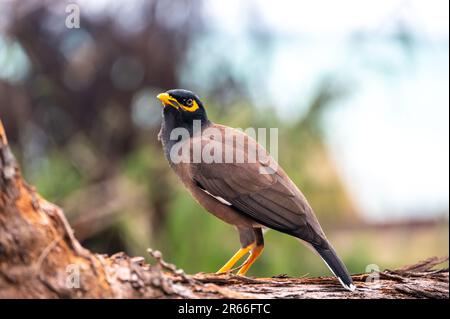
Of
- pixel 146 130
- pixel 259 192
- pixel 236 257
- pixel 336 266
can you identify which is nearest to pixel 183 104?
pixel 259 192

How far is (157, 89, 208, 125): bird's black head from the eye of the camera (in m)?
4.46

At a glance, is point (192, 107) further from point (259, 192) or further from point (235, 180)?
point (259, 192)

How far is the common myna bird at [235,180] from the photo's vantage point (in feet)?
13.0

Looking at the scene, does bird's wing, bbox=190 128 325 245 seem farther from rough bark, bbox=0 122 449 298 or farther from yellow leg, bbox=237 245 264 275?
rough bark, bbox=0 122 449 298

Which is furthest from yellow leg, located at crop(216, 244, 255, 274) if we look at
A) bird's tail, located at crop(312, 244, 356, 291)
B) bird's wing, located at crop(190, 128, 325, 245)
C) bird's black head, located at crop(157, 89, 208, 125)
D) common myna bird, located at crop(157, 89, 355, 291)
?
bird's black head, located at crop(157, 89, 208, 125)

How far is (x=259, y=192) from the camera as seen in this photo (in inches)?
162

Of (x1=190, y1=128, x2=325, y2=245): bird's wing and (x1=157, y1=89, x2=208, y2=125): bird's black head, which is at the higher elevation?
(x1=157, y1=89, x2=208, y2=125): bird's black head

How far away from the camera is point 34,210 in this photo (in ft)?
8.87

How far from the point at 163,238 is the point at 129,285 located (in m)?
4.32

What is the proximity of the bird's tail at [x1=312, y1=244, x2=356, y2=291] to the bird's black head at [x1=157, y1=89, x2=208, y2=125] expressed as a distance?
1232mm

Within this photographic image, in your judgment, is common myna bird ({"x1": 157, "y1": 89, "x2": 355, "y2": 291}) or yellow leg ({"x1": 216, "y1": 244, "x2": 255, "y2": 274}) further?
yellow leg ({"x1": 216, "y1": 244, "x2": 255, "y2": 274})

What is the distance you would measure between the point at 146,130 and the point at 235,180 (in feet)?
16.3
